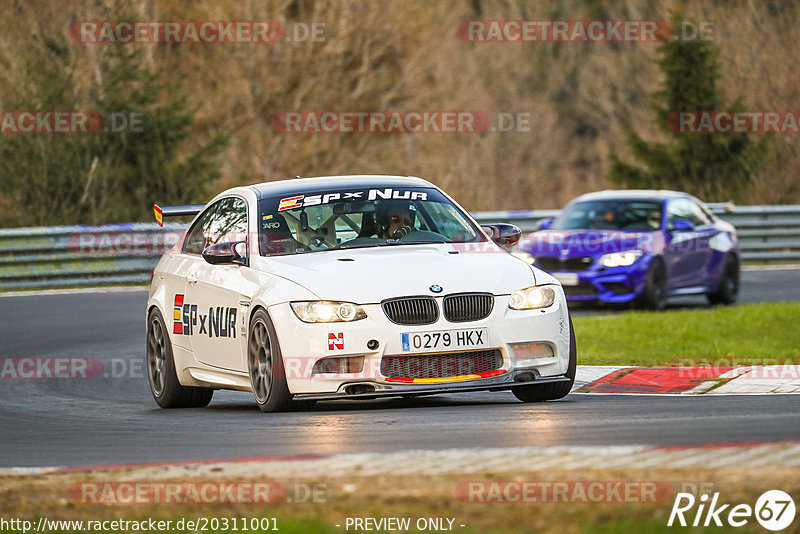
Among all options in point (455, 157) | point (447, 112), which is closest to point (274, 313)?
point (447, 112)

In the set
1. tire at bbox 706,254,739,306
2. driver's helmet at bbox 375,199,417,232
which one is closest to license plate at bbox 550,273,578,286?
tire at bbox 706,254,739,306

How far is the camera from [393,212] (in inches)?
434

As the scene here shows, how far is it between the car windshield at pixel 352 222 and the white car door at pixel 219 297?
0.29 metres

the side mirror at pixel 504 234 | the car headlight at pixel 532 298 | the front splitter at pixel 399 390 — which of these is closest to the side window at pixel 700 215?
the side mirror at pixel 504 234

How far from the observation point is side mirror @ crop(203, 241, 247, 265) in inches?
423

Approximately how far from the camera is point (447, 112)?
39.1 metres

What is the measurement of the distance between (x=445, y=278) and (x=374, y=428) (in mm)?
1430

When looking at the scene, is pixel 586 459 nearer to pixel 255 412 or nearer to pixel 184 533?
pixel 184 533

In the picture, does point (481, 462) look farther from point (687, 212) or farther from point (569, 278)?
point (687, 212)

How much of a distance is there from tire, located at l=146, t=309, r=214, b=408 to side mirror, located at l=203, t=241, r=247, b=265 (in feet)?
3.76

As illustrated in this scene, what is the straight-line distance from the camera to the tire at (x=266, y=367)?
32.4ft

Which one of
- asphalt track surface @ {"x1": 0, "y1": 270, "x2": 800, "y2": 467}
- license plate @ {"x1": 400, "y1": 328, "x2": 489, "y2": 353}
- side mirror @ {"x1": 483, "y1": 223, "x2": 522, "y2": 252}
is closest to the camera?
asphalt track surface @ {"x1": 0, "y1": 270, "x2": 800, "y2": 467}

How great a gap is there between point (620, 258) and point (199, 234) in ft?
28.2

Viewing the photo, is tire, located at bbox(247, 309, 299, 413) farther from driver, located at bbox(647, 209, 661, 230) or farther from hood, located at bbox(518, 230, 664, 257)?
driver, located at bbox(647, 209, 661, 230)
